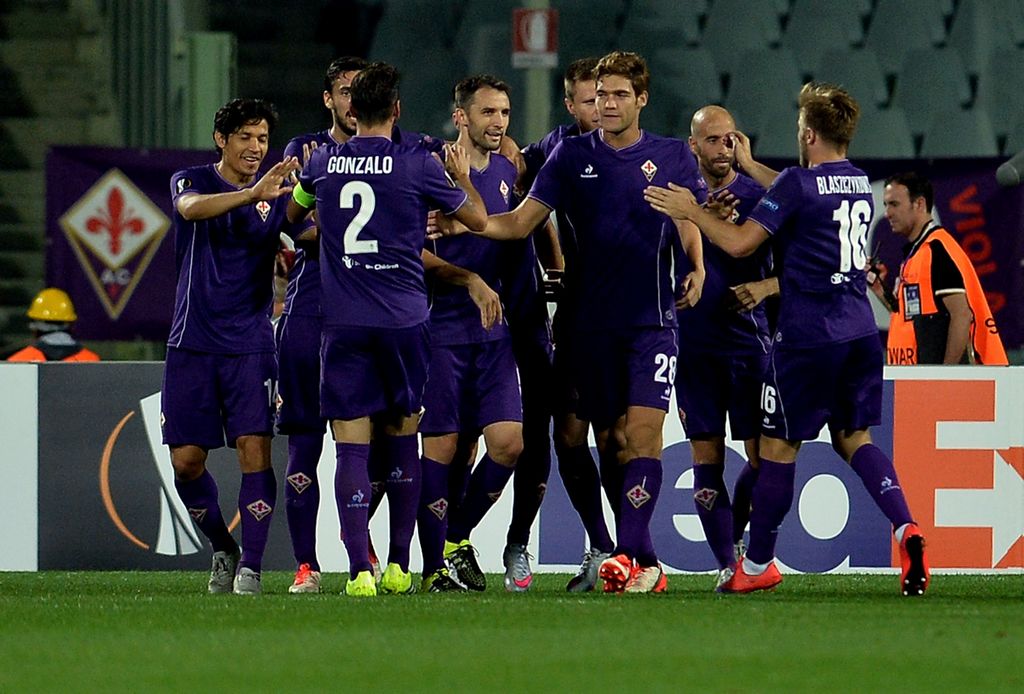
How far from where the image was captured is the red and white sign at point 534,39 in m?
12.3

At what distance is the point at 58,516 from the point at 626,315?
329cm

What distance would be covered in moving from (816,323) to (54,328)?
5808mm

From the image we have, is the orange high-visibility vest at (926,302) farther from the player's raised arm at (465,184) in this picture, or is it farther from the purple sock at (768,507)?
the player's raised arm at (465,184)

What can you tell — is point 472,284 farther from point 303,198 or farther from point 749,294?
point 749,294

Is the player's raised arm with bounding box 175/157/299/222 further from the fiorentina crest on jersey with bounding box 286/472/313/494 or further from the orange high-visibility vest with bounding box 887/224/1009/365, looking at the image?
the orange high-visibility vest with bounding box 887/224/1009/365

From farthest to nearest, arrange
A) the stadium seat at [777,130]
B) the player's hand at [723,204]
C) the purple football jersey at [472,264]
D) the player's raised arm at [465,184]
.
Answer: the stadium seat at [777,130] < the purple football jersey at [472,264] < the player's hand at [723,204] < the player's raised arm at [465,184]

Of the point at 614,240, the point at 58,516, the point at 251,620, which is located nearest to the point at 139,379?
the point at 58,516

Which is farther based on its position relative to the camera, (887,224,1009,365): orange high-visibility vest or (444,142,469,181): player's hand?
(887,224,1009,365): orange high-visibility vest

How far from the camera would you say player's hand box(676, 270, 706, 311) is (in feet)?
23.9

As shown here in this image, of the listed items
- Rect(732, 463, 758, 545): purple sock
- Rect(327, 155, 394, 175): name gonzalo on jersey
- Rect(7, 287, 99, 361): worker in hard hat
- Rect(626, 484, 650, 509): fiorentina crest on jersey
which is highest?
Rect(327, 155, 394, 175): name gonzalo on jersey

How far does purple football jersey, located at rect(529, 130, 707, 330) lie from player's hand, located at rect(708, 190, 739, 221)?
7cm

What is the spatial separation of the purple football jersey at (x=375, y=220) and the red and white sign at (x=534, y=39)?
5654mm

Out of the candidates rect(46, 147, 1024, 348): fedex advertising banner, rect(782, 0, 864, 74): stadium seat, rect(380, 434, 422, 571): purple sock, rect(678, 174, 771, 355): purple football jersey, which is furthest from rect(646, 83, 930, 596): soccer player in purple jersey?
rect(782, 0, 864, 74): stadium seat

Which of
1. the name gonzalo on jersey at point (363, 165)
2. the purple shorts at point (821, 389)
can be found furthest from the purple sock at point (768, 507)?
the name gonzalo on jersey at point (363, 165)
